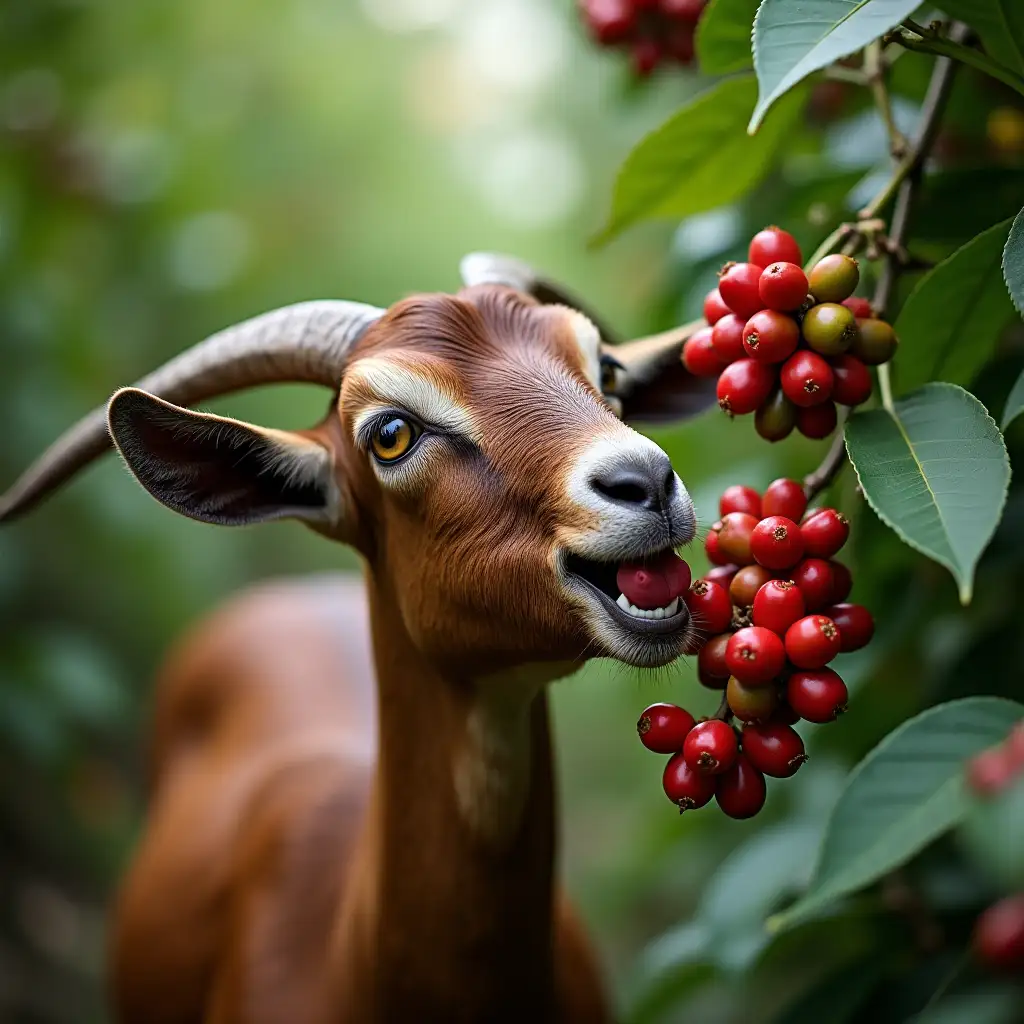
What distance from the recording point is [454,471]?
5.90 ft

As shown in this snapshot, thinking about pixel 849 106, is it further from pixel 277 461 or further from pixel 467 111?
pixel 467 111

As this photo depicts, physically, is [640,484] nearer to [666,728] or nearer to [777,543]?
[777,543]

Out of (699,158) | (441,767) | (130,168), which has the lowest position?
(441,767)

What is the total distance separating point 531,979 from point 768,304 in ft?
4.35

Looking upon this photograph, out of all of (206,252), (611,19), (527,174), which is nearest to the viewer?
(611,19)

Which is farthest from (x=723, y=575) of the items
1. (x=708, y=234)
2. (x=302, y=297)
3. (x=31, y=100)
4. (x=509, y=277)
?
(x=302, y=297)

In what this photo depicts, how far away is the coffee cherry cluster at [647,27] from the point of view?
243 centimetres

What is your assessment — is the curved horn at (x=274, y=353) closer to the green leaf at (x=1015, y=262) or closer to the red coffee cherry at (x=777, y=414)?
the red coffee cherry at (x=777, y=414)

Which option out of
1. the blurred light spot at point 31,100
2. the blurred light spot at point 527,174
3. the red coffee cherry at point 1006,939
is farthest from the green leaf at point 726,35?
the blurred light spot at point 527,174

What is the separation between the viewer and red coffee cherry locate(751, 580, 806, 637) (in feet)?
4.78

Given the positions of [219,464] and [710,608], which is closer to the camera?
[710,608]

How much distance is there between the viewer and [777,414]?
1.55m

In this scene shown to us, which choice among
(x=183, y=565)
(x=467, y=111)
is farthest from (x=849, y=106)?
(x=467, y=111)

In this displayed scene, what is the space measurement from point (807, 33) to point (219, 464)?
3.78ft
